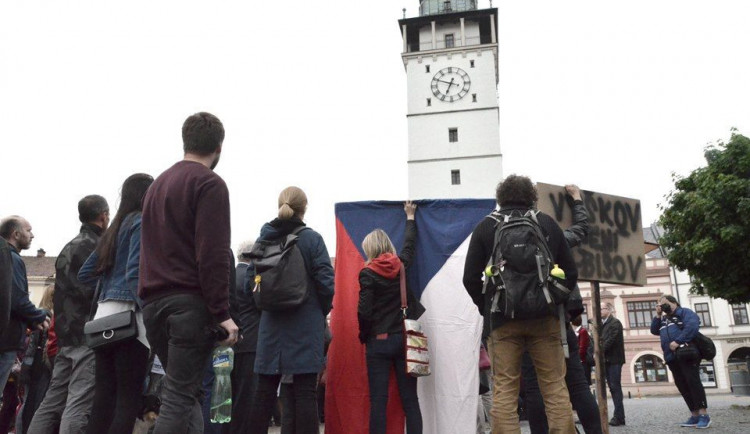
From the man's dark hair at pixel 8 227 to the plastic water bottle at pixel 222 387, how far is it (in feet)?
6.73

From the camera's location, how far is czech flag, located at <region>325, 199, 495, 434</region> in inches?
225

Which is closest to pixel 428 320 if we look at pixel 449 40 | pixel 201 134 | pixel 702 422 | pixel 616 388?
pixel 201 134

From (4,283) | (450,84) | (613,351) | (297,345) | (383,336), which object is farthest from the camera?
(450,84)

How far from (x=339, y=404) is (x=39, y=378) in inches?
129

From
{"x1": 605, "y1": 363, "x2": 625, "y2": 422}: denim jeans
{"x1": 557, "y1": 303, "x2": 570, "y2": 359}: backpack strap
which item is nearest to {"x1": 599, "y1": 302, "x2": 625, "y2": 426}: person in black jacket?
{"x1": 605, "y1": 363, "x2": 625, "y2": 422}: denim jeans

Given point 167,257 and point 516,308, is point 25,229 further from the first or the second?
point 516,308

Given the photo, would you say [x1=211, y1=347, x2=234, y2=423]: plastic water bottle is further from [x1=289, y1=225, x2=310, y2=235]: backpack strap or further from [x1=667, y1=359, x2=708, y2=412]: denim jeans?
[x1=667, y1=359, x2=708, y2=412]: denim jeans

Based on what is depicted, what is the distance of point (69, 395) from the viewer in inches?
165

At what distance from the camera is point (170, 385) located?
2.99 m

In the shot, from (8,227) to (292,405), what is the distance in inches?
111

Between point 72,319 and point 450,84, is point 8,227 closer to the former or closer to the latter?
point 72,319

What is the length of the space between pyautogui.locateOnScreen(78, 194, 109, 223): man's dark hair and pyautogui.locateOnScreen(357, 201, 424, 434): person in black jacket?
1957mm

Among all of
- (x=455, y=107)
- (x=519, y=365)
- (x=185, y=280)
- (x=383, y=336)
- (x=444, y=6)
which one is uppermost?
(x=444, y=6)

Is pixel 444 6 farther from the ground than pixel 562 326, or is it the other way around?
pixel 444 6
